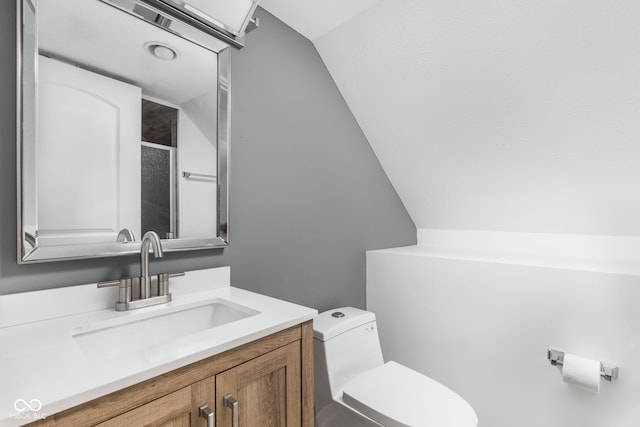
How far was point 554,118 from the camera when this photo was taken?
1498 mm

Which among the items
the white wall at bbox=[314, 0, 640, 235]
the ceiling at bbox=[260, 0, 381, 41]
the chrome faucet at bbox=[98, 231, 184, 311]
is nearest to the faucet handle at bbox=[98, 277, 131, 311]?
the chrome faucet at bbox=[98, 231, 184, 311]

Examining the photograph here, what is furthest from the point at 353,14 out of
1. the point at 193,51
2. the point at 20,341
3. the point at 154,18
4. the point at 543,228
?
the point at 20,341

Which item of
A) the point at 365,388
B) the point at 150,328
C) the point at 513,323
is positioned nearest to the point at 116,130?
the point at 150,328

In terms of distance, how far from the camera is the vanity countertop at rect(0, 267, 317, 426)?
23.0 inches

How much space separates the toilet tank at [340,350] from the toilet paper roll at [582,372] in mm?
781

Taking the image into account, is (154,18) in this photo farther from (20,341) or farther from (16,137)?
(20,341)

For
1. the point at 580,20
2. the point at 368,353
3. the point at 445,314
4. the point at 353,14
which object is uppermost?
the point at 353,14

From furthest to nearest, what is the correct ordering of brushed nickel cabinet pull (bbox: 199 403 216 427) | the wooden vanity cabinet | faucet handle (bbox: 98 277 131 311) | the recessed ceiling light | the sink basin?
1. the recessed ceiling light
2. faucet handle (bbox: 98 277 131 311)
3. the sink basin
4. brushed nickel cabinet pull (bbox: 199 403 216 427)
5. the wooden vanity cabinet

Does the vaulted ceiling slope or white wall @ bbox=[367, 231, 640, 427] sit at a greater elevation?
the vaulted ceiling slope

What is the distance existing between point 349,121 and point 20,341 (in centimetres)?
176

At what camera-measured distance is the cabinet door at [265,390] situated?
32.4 inches

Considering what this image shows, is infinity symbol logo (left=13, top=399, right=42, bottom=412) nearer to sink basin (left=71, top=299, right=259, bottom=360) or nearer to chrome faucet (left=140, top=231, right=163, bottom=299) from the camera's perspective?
sink basin (left=71, top=299, right=259, bottom=360)

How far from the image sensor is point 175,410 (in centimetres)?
73

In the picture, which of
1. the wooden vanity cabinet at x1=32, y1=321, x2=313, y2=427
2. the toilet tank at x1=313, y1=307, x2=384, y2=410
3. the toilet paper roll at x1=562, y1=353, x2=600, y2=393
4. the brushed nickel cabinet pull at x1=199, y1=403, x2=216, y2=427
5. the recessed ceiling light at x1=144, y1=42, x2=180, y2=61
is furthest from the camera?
the toilet tank at x1=313, y1=307, x2=384, y2=410
